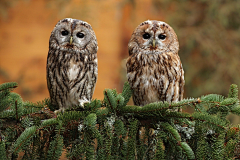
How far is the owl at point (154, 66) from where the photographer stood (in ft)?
5.11

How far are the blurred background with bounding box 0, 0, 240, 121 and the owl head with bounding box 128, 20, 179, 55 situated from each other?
172cm

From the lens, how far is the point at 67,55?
1.61 meters

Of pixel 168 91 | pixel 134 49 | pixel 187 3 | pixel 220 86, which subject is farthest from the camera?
pixel 187 3

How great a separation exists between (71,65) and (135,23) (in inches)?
84.0

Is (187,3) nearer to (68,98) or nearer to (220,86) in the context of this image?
(220,86)

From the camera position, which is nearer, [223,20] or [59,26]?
[59,26]

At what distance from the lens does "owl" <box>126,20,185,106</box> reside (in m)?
1.56

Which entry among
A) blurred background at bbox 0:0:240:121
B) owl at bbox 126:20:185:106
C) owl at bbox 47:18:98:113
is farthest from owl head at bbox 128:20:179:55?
blurred background at bbox 0:0:240:121

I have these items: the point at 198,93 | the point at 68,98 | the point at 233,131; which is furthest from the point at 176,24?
the point at 233,131

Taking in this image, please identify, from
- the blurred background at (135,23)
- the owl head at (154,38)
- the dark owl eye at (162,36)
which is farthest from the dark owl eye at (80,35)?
the blurred background at (135,23)

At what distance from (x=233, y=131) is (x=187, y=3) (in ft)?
9.63

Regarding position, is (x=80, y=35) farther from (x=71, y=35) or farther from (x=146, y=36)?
(x=146, y=36)

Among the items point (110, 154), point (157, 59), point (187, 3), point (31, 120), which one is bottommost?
point (110, 154)

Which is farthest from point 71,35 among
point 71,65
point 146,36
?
point 146,36
